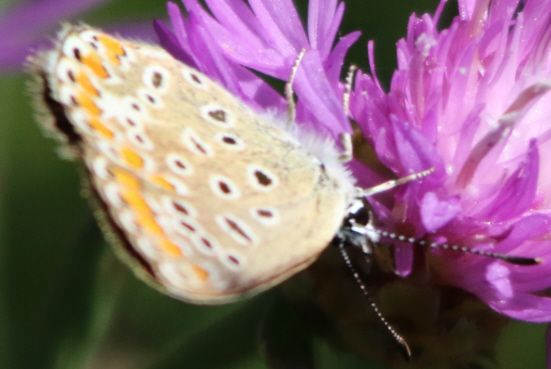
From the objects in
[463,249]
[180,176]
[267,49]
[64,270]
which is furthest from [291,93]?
[64,270]

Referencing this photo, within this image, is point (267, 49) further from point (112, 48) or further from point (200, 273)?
point (200, 273)

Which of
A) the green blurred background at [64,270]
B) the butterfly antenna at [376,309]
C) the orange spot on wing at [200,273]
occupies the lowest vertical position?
the green blurred background at [64,270]

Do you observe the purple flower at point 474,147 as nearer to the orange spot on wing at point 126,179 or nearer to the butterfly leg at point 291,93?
the butterfly leg at point 291,93

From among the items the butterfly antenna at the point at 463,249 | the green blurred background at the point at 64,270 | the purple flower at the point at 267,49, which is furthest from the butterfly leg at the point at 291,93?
the green blurred background at the point at 64,270

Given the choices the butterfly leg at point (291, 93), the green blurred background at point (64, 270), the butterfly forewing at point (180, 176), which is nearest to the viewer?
the butterfly forewing at point (180, 176)

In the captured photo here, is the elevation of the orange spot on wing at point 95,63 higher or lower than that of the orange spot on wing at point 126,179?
higher

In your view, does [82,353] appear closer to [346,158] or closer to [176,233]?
[176,233]

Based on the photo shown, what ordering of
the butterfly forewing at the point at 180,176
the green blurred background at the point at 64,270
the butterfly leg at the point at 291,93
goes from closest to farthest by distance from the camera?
the butterfly forewing at the point at 180,176 < the butterfly leg at the point at 291,93 < the green blurred background at the point at 64,270
